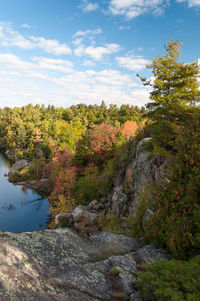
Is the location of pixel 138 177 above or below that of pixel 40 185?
above

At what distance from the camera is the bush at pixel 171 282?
2737mm

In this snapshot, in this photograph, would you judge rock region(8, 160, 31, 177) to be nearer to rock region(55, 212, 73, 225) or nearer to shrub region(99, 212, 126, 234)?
rock region(55, 212, 73, 225)

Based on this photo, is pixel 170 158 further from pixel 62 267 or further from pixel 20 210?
pixel 20 210

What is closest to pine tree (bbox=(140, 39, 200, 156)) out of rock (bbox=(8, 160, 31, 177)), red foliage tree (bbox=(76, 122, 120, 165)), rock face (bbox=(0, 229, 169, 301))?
rock face (bbox=(0, 229, 169, 301))

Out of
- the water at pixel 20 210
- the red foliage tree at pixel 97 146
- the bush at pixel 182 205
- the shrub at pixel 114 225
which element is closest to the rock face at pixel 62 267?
the bush at pixel 182 205

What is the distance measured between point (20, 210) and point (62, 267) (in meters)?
29.9

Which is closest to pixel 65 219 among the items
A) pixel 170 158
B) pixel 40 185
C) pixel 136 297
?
pixel 170 158

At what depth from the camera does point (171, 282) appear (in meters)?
2.97

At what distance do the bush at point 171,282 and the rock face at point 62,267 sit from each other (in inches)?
13.4

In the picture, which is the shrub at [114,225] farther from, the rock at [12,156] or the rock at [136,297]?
the rock at [12,156]

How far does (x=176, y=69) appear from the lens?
12898 millimetres

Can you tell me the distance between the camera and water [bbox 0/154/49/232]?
25375mm

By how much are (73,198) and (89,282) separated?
22679 mm

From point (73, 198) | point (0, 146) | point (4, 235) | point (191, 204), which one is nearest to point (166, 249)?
point (191, 204)
